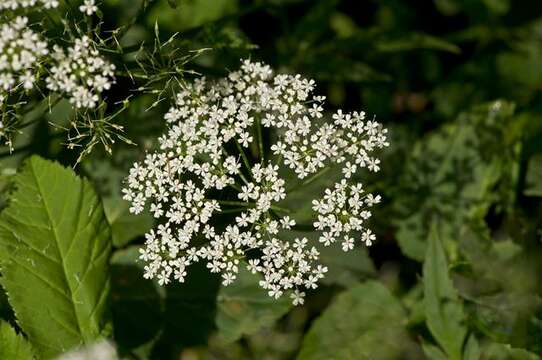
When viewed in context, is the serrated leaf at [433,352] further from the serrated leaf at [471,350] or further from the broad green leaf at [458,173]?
the broad green leaf at [458,173]

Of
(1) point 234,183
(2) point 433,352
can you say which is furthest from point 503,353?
(1) point 234,183

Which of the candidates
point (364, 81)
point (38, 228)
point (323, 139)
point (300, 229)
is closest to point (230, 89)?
point (323, 139)

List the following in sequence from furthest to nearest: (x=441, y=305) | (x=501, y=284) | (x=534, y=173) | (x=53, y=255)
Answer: (x=534, y=173) < (x=501, y=284) < (x=441, y=305) < (x=53, y=255)

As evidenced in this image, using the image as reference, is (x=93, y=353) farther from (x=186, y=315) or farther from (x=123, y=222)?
(x=123, y=222)

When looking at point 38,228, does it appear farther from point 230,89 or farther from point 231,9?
point 231,9

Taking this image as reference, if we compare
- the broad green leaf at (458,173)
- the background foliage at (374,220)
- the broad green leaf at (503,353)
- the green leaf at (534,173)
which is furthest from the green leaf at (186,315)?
the green leaf at (534,173)
